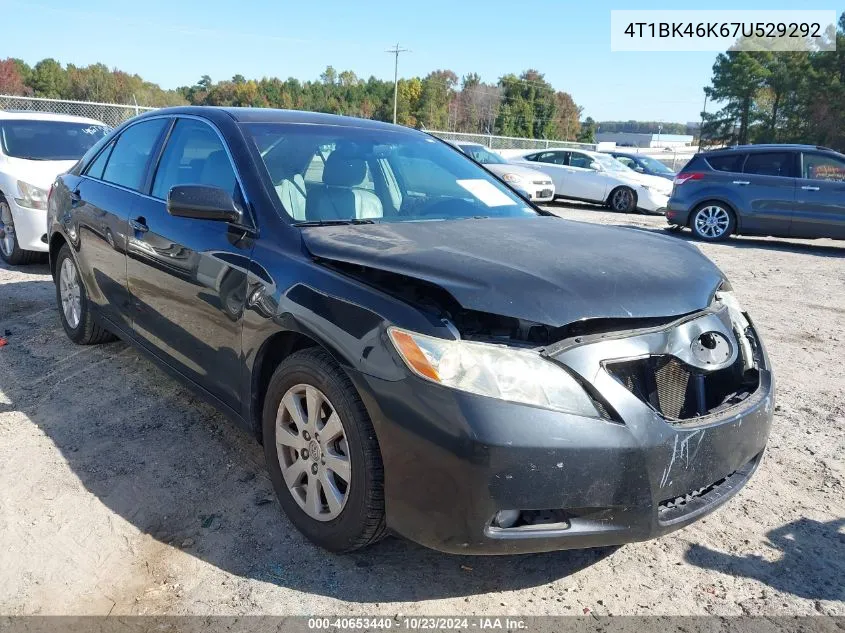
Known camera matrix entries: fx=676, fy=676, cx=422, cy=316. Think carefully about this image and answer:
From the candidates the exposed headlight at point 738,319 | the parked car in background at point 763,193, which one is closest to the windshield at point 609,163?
the parked car in background at point 763,193

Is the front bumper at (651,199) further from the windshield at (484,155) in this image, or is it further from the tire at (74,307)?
the tire at (74,307)

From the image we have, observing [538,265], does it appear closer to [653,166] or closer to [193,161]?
[193,161]

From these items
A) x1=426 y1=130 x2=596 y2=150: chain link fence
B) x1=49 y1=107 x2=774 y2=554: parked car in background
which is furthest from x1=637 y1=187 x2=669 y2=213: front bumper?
x1=49 y1=107 x2=774 y2=554: parked car in background

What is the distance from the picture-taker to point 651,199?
15.1 metres

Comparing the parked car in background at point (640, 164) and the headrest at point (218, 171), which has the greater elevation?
the parked car in background at point (640, 164)

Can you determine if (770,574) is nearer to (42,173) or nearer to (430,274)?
(430,274)

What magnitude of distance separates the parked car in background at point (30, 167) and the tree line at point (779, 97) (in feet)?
142

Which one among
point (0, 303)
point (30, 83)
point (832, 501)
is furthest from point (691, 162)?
point (30, 83)

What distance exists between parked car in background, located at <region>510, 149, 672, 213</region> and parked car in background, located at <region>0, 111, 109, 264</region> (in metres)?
10.8

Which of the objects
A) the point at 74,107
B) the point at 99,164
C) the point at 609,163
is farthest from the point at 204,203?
the point at 74,107

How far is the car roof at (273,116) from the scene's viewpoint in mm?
3363

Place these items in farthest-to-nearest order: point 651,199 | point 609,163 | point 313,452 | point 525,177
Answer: point 609,163
point 651,199
point 525,177
point 313,452

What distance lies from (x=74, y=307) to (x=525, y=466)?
12.8ft

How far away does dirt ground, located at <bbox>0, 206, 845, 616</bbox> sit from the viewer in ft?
7.56
